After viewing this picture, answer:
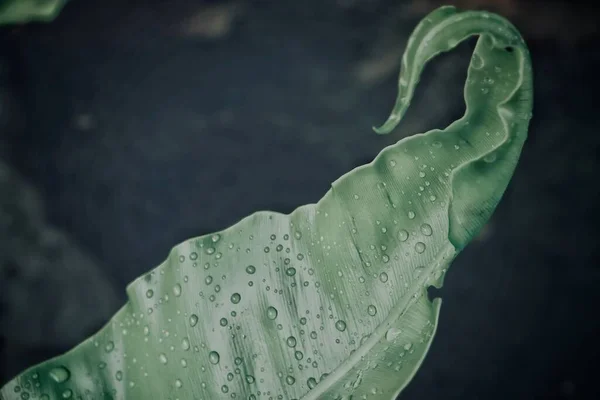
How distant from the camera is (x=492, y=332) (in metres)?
0.67

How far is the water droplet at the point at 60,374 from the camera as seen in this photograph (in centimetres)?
57

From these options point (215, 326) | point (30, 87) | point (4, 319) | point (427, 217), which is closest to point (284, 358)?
point (215, 326)

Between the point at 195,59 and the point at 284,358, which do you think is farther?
the point at 195,59

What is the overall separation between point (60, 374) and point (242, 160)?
1.14ft

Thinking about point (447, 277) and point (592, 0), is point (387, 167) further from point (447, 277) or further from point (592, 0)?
point (592, 0)

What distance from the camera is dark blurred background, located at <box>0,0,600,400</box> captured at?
646 mm

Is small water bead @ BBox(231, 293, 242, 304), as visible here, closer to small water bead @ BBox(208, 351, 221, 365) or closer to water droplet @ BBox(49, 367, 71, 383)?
small water bead @ BBox(208, 351, 221, 365)

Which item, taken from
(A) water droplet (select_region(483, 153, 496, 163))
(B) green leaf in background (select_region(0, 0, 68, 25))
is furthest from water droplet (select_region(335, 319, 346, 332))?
(B) green leaf in background (select_region(0, 0, 68, 25))

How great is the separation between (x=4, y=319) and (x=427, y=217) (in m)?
0.56

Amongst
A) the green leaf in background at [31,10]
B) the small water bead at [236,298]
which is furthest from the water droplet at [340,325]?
the green leaf in background at [31,10]

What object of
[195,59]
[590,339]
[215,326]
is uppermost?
[195,59]

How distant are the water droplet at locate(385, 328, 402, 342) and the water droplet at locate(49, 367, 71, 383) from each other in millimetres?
377

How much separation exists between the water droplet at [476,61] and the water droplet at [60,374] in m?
0.66

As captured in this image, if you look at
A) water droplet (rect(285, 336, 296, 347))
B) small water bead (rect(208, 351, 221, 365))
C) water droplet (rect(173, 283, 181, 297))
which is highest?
water droplet (rect(173, 283, 181, 297))
